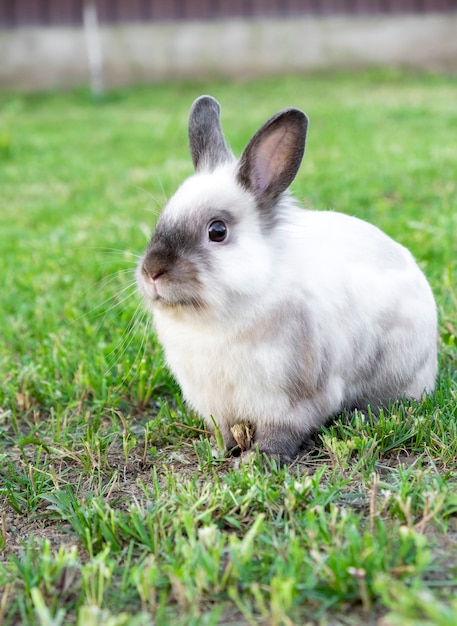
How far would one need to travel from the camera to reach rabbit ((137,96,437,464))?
2420 mm

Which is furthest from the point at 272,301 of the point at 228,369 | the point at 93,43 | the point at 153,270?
the point at 93,43

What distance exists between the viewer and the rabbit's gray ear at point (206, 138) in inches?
109

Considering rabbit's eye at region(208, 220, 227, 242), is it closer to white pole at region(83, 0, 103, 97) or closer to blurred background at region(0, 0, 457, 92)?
white pole at region(83, 0, 103, 97)

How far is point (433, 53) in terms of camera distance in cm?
1583

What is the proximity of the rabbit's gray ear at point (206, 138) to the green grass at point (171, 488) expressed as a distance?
41cm

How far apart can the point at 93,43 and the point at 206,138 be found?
1373cm

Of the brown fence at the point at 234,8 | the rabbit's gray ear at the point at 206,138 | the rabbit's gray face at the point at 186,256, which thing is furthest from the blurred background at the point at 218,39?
the rabbit's gray face at the point at 186,256

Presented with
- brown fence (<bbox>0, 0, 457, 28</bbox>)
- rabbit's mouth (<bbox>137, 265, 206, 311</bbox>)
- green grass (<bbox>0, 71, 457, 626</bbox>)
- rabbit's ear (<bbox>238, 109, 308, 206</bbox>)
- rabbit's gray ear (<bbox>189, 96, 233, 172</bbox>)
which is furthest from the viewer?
brown fence (<bbox>0, 0, 457, 28</bbox>)

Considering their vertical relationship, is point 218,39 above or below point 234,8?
below

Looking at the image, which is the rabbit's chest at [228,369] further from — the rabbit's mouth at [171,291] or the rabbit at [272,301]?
the rabbit's mouth at [171,291]

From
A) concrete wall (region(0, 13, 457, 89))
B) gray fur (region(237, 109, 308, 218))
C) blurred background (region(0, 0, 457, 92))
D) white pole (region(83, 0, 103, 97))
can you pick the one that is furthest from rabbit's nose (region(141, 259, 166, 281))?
concrete wall (region(0, 13, 457, 89))

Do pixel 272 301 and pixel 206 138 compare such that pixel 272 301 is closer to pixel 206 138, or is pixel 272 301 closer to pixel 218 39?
pixel 206 138

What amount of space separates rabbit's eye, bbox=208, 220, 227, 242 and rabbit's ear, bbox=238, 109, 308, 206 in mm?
171

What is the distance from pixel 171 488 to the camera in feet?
7.80
